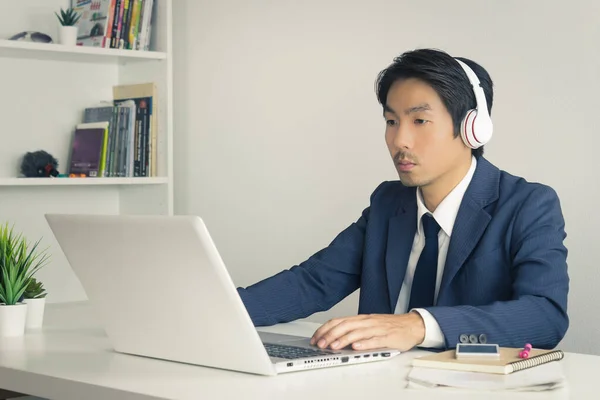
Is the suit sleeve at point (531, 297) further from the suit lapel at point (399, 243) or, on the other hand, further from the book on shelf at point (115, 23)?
the book on shelf at point (115, 23)

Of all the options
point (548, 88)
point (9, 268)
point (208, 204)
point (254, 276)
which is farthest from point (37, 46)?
point (548, 88)

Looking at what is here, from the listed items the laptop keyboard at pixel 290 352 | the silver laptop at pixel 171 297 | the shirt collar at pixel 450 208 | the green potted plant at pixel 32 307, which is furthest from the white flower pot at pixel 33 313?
the shirt collar at pixel 450 208

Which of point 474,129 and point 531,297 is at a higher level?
point 474,129

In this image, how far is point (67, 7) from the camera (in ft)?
12.2

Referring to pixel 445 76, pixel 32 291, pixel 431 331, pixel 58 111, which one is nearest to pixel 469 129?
pixel 445 76

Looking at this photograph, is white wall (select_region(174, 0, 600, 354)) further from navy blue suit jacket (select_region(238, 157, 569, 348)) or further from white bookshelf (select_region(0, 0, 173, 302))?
navy blue suit jacket (select_region(238, 157, 569, 348))

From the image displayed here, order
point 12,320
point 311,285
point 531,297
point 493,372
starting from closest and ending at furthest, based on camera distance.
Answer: point 493,372 < point 531,297 < point 12,320 < point 311,285

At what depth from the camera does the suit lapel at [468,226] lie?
79.0 inches

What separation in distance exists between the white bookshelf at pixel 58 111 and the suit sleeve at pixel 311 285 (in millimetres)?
1473

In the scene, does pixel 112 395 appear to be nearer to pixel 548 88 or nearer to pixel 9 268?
pixel 9 268

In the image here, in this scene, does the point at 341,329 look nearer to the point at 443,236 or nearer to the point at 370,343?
the point at 370,343

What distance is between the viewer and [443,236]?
2105mm

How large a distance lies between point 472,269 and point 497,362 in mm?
507

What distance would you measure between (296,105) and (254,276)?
0.68 m
